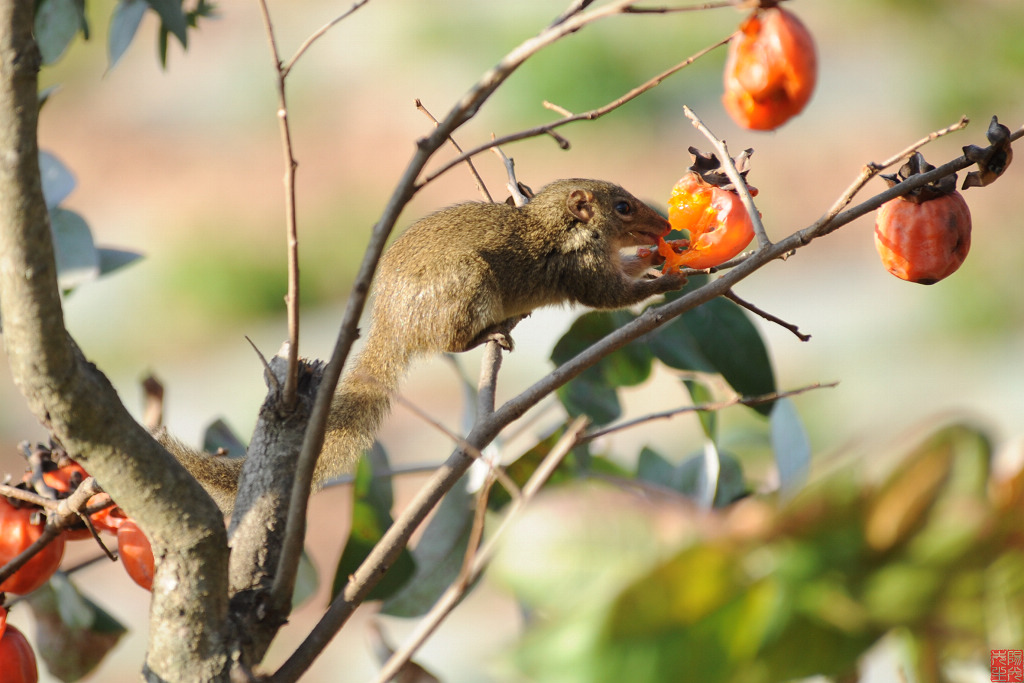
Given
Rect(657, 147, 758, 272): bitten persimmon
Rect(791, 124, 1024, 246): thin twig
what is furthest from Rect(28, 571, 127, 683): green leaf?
Rect(791, 124, 1024, 246): thin twig

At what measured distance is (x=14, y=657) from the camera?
1062mm

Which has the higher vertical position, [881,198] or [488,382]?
[881,198]

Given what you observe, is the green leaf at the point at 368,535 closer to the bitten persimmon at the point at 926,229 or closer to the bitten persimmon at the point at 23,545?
the bitten persimmon at the point at 23,545

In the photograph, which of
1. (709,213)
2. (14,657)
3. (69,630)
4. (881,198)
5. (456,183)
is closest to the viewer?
(881,198)

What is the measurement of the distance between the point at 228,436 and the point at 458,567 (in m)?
0.49

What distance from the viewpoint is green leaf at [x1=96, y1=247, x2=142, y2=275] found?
167 cm

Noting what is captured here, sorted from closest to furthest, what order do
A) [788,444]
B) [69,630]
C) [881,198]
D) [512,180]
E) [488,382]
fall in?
[881,198]
[488,382]
[69,630]
[788,444]
[512,180]

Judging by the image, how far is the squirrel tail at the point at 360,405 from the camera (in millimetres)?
1500

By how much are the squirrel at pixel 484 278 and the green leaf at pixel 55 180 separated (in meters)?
0.55

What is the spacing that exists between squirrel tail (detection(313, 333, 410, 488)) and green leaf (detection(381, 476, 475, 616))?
171mm

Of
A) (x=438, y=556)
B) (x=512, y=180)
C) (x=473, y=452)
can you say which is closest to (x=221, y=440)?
(x=438, y=556)

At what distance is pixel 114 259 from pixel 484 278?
2.21 feet

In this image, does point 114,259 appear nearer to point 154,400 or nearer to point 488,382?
point 154,400

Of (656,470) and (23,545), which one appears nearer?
(23,545)
